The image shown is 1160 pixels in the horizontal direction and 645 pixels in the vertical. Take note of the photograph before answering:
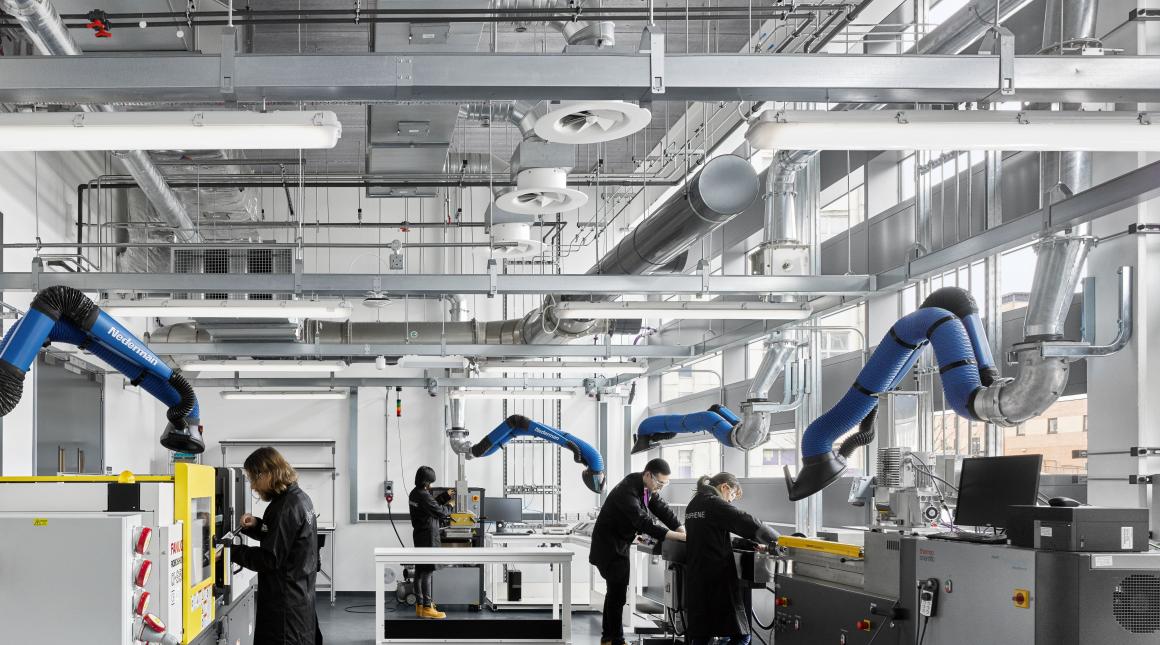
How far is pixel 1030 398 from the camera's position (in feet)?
15.2

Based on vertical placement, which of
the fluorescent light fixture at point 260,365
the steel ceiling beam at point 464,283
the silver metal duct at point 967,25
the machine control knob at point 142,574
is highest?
the silver metal duct at point 967,25

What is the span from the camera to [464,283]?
724 cm

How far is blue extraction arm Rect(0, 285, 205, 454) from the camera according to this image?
4.26 m

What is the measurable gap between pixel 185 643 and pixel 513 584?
729 centimetres

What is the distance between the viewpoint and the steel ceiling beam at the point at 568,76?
3.88m

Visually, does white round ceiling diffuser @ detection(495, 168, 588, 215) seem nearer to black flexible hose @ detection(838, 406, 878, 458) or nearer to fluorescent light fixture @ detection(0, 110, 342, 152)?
fluorescent light fixture @ detection(0, 110, 342, 152)

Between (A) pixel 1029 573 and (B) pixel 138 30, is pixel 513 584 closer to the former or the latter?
(B) pixel 138 30

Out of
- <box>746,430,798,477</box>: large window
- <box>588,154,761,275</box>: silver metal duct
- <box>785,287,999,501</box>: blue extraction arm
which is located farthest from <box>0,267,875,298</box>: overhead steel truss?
<box>746,430,798,477</box>: large window

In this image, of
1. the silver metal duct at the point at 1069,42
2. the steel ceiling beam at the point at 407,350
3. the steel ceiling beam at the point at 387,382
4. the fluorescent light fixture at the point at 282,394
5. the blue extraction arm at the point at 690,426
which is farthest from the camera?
the steel ceiling beam at the point at 387,382

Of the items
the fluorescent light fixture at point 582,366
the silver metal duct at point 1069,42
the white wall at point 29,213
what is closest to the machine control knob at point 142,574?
the silver metal duct at point 1069,42

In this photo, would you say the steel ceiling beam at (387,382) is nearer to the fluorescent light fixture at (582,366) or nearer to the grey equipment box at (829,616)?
the fluorescent light fixture at (582,366)

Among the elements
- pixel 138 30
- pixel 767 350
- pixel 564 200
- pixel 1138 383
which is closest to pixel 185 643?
pixel 564 200

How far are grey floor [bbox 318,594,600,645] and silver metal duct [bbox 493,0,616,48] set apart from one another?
18.9 feet

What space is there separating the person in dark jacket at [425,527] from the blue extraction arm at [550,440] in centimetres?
97
